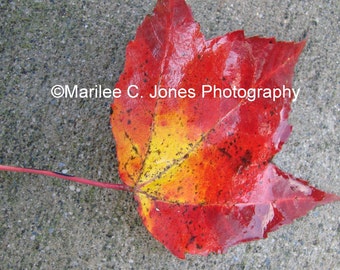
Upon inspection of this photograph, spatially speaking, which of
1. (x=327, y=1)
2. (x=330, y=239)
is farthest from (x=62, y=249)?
(x=327, y=1)

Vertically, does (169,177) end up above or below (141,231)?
above

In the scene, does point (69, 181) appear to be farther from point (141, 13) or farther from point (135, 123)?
point (141, 13)

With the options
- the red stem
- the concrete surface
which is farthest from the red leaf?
the concrete surface

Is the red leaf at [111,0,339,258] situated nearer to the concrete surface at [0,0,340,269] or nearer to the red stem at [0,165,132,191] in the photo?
the red stem at [0,165,132,191]

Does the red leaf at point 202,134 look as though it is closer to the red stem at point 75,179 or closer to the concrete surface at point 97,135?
the red stem at point 75,179

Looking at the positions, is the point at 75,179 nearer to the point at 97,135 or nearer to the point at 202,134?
the point at 97,135

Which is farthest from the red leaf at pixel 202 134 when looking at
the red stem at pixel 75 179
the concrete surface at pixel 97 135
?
the concrete surface at pixel 97 135
